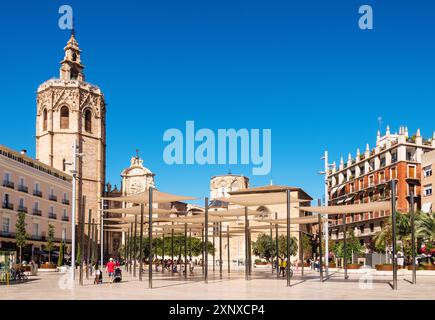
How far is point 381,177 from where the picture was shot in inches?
2682

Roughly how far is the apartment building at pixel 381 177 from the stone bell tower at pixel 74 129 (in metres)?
36.5

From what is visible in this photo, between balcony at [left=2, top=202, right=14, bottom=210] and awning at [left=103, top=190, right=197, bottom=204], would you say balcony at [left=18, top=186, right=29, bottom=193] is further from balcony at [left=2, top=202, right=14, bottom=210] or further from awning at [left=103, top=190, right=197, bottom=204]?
awning at [left=103, top=190, right=197, bottom=204]

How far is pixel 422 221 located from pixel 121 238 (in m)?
63.4

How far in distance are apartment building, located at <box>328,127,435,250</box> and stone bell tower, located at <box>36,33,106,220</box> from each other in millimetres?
36470

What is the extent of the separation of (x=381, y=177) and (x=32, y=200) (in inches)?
1558

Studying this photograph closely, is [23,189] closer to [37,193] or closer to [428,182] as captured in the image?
[37,193]

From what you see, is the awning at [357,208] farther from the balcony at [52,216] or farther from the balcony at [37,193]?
the balcony at [52,216]

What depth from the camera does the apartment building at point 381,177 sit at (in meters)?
63.9

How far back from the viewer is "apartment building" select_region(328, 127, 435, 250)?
6391 cm

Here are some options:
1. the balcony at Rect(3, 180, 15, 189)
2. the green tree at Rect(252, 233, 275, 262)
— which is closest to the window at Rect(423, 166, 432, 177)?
the green tree at Rect(252, 233, 275, 262)

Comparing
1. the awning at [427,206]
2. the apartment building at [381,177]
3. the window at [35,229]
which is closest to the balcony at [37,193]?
the window at [35,229]

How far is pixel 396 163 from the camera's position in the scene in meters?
64.6
